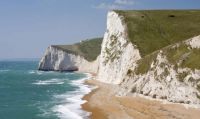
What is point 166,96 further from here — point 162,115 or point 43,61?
point 43,61

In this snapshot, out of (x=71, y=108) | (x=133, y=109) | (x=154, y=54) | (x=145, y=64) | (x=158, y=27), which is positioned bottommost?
(x=71, y=108)

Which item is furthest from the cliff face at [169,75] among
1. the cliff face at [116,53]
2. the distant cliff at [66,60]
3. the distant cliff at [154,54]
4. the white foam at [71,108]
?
the distant cliff at [66,60]

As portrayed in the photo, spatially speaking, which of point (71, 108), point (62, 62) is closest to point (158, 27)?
point (71, 108)

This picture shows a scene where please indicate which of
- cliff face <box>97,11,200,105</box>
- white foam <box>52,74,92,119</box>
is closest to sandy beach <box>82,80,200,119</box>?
white foam <box>52,74,92,119</box>

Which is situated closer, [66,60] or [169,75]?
[169,75]

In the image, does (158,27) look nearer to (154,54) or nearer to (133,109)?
(154,54)

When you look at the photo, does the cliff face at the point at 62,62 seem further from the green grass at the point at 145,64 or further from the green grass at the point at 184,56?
the green grass at the point at 184,56
